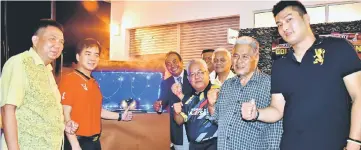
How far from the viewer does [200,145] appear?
9.59 ft

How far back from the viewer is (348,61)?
1.85 meters

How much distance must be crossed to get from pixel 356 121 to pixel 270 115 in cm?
47

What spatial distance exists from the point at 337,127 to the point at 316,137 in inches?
4.4

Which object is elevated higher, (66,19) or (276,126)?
(66,19)

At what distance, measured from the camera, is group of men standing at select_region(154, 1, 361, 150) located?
6.11ft

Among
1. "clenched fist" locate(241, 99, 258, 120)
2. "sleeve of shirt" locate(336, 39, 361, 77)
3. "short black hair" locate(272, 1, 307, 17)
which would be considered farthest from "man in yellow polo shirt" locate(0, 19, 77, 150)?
"sleeve of shirt" locate(336, 39, 361, 77)

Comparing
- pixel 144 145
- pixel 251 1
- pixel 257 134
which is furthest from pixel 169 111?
pixel 251 1

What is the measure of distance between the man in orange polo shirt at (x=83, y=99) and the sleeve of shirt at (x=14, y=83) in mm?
587

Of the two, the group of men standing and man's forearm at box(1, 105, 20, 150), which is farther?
man's forearm at box(1, 105, 20, 150)

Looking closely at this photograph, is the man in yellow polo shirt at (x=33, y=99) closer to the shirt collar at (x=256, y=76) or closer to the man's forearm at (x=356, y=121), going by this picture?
the shirt collar at (x=256, y=76)

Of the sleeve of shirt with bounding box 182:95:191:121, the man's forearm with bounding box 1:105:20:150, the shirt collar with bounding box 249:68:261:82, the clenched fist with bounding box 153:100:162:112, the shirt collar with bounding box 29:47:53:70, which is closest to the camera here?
the man's forearm with bounding box 1:105:20:150

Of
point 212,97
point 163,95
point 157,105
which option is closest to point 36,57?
point 212,97

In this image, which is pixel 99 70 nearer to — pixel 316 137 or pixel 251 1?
pixel 316 137

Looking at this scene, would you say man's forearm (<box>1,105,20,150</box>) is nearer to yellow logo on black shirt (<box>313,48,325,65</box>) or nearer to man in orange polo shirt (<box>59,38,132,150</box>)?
man in orange polo shirt (<box>59,38,132,150</box>)
